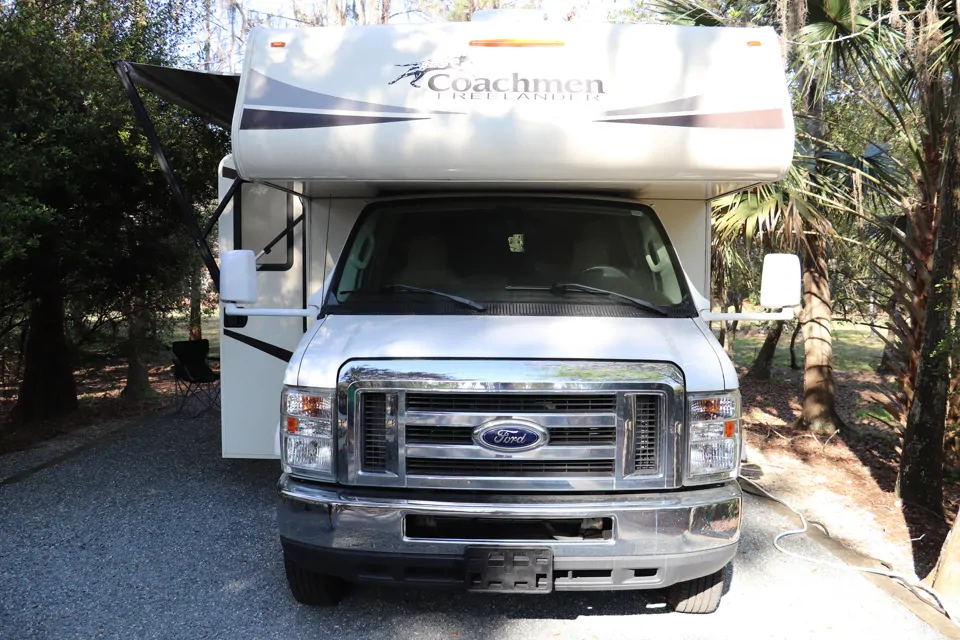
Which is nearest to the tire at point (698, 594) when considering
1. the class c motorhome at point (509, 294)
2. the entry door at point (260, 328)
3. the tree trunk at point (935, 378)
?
the class c motorhome at point (509, 294)

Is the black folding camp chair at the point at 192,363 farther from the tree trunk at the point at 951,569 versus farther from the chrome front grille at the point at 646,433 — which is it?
the tree trunk at the point at 951,569

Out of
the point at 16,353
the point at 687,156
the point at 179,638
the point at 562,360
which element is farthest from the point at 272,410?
the point at 16,353

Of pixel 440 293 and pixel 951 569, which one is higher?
pixel 440 293

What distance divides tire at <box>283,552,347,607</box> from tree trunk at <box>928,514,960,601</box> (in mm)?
3324

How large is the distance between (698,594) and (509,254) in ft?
6.83

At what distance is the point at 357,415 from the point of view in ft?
11.5

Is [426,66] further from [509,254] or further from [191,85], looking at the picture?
[191,85]

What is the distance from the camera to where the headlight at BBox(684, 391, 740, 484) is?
3.52 metres

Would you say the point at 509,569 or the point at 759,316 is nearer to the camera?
the point at 509,569

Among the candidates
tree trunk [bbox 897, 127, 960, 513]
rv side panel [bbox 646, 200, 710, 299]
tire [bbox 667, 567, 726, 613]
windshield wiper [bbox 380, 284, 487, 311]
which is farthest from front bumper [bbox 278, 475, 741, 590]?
tree trunk [bbox 897, 127, 960, 513]

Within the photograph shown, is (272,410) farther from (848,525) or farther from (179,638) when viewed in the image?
(848,525)

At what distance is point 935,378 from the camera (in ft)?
A: 19.3

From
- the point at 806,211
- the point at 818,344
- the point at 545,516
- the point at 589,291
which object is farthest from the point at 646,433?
the point at 818,344

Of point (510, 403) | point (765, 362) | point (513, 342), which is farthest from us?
point (765, 362)
